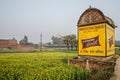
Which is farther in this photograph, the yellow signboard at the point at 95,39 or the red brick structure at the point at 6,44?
the red brick structure at the point at 6,44

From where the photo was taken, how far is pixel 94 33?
14445 millimetres

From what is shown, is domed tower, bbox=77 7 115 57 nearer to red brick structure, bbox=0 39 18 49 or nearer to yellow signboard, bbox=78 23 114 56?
yellow signboard, bbox=78 23 114 56

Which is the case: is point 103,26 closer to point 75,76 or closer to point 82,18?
point 82,18

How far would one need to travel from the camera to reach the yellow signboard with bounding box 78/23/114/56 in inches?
534

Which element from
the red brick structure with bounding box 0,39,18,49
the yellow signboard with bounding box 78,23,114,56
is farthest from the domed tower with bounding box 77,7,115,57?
the red brick structure with bounding box 0,39,18,49

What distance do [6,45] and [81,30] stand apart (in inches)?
2931

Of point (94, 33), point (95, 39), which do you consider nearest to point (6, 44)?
point (94, 33)

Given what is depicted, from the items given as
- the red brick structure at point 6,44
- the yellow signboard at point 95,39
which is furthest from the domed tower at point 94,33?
the red brick structure at point 6,44

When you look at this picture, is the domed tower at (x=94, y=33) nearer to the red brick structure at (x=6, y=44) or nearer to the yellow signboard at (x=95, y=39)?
the yellow signboard at (x=95, y=39)

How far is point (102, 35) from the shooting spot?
13711 mm

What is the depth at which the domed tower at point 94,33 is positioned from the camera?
13625mm

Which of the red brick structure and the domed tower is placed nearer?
the domed tower

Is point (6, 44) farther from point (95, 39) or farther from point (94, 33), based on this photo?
point (95, 39)

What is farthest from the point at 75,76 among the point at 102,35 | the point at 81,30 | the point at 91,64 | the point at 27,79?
the point at 81,30
